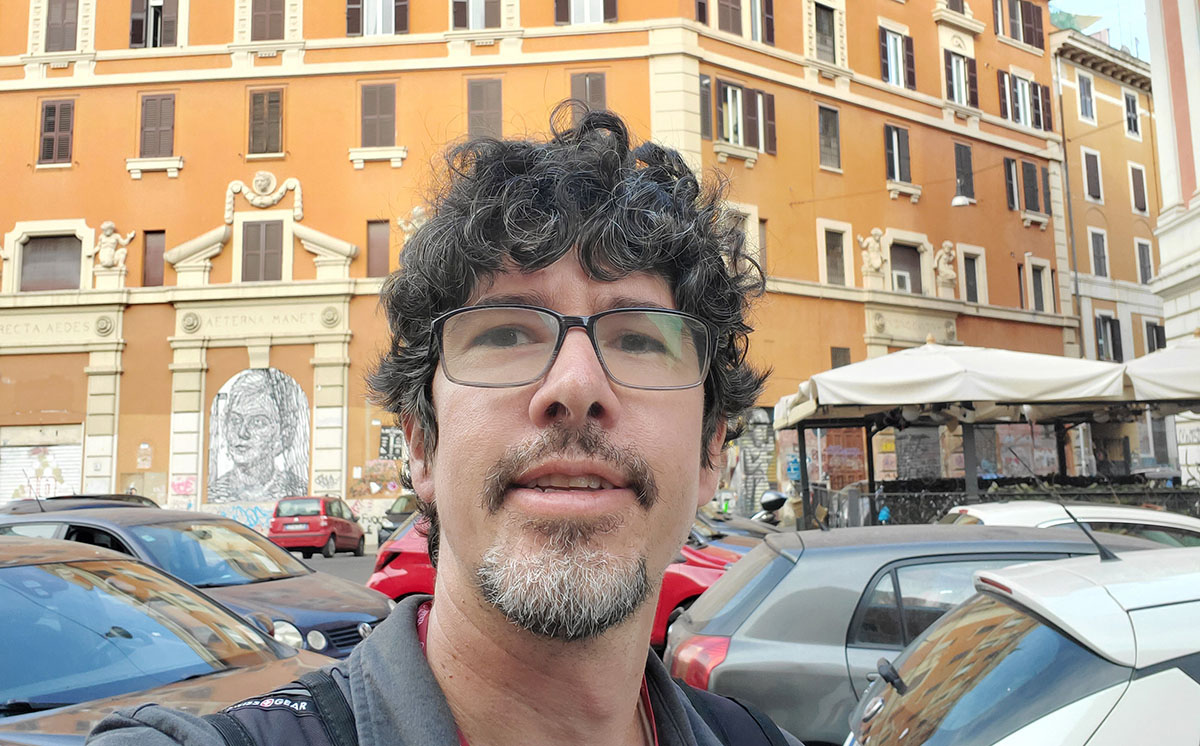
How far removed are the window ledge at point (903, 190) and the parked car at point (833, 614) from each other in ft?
76.1

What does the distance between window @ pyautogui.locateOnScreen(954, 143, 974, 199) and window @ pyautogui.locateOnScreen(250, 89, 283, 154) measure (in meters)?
19.2

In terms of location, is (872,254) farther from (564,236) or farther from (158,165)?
(564,236)

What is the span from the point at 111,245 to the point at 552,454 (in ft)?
82.3

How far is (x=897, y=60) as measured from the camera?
26984 mm

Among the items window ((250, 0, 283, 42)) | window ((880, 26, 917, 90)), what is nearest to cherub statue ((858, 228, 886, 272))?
window ((880, 26, 917, 90))

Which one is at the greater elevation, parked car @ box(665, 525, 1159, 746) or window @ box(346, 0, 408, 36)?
window @ box(346, 0, 408, 36)

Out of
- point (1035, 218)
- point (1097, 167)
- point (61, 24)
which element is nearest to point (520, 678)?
point (61, 24)

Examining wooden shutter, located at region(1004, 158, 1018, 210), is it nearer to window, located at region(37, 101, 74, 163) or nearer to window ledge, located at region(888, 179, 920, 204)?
window ledge, located at region(888, 179, 920, 204)

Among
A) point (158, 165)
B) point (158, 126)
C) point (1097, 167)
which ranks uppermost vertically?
point (1097, 167)

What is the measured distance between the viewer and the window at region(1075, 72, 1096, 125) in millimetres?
33969

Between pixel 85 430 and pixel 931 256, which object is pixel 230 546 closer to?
pixel 85 430

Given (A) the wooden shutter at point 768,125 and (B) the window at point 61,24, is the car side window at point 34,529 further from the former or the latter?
(B) the window at point 61,24

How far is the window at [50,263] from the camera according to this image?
915 inches

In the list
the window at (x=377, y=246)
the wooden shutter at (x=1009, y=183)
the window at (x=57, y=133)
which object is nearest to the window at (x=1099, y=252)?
the wooden shutter at (x=1009, y=183)
